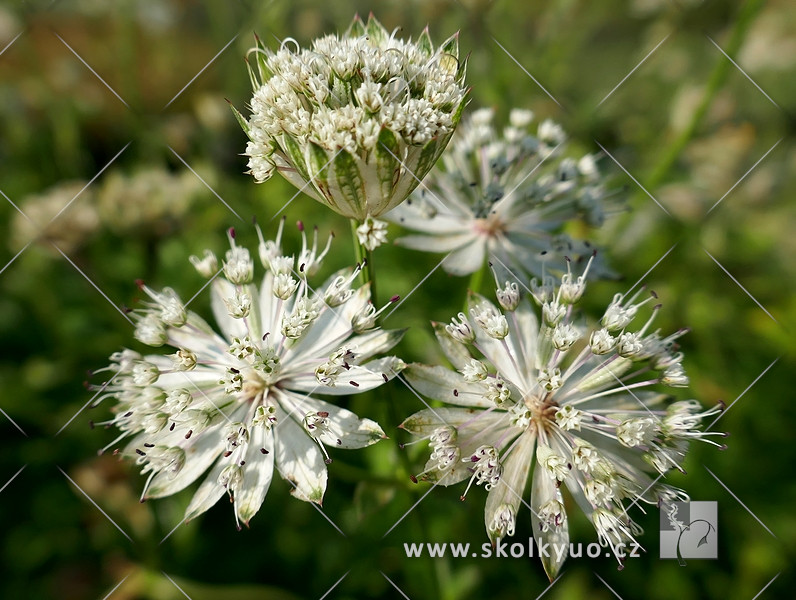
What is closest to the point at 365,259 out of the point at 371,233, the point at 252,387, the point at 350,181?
the point at 371,233

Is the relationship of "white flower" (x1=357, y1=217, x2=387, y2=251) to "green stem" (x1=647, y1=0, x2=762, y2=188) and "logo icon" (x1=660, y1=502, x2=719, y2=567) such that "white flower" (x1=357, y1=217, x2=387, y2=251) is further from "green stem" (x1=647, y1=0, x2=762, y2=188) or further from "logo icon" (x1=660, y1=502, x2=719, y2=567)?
"green stem" (x1=647, y1=0, x2=762, y2=188)

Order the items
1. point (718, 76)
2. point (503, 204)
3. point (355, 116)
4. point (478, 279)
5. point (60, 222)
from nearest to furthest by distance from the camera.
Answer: point (355, 116)
point (478, 279)
point (503, 204)
point (718, 76)
point (60, 222)

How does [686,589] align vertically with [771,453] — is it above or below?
below

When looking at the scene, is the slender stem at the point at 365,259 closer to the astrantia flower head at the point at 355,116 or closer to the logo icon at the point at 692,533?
the astrantia flower head at the point at 355,116

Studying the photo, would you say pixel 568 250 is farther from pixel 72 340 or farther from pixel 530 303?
pixel 72 340

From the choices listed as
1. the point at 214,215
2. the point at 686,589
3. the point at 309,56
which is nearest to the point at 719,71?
the point at 309,56

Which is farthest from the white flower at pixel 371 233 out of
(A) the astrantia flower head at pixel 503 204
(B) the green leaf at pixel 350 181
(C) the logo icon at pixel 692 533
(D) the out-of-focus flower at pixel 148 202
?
(D) the out-of-focus flower at pixel 148 202

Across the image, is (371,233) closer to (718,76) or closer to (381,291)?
(381,291)
